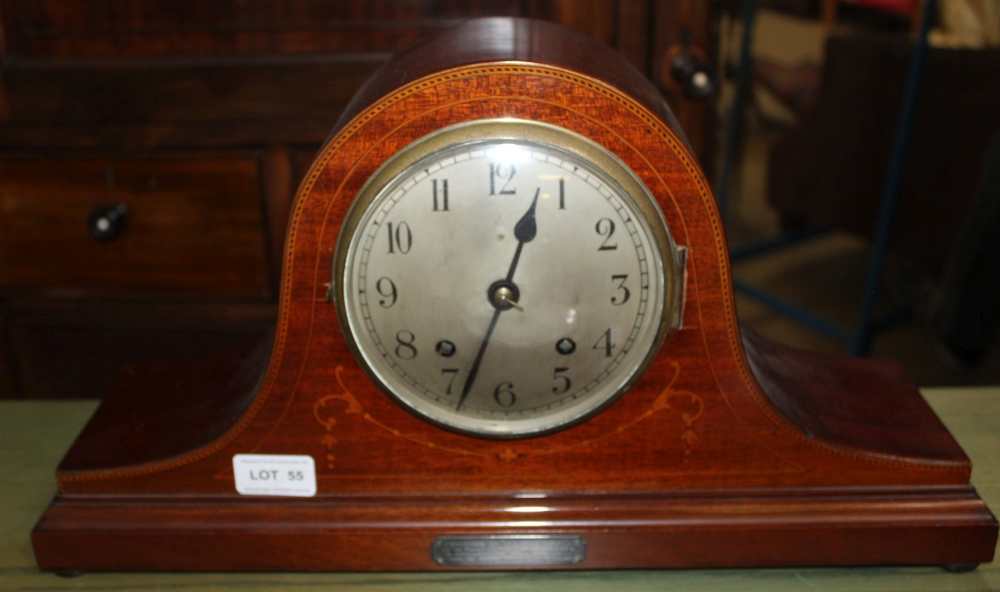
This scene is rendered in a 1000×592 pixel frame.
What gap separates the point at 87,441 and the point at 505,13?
86cm

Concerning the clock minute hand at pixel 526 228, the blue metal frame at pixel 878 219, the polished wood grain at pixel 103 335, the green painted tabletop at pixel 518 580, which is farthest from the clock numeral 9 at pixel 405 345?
the blue metal frame at pixel 878 219

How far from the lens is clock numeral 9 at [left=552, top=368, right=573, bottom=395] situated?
867mm

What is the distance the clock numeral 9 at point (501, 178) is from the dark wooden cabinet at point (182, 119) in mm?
724

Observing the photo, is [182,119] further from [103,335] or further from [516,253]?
[516,253]

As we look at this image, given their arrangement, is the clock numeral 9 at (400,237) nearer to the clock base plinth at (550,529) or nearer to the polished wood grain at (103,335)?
the clock base plinth at (550,529)

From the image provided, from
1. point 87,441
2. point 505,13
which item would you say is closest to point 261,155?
point 505,13

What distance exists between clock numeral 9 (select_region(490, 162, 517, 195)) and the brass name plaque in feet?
1.04

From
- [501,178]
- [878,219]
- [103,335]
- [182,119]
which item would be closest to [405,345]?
[501,178]

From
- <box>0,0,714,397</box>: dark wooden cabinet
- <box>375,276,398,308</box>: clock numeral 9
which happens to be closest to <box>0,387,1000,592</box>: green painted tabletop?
<box>375,276,398,308</box>: clock numeral 9

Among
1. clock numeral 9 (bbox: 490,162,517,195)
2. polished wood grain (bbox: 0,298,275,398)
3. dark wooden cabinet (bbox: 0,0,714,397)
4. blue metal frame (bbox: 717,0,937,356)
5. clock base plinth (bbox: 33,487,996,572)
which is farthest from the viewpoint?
blue metal frame (bbox: 717,0,937,356)

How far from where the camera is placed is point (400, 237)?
2.70 feet

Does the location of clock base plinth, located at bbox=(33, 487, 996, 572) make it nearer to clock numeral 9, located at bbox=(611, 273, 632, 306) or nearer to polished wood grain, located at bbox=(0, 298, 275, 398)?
clock numeral 9, located at bbox=(611, 273, 632, 306)

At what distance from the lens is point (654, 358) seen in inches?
34.5

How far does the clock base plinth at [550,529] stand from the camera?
2.98 ft
